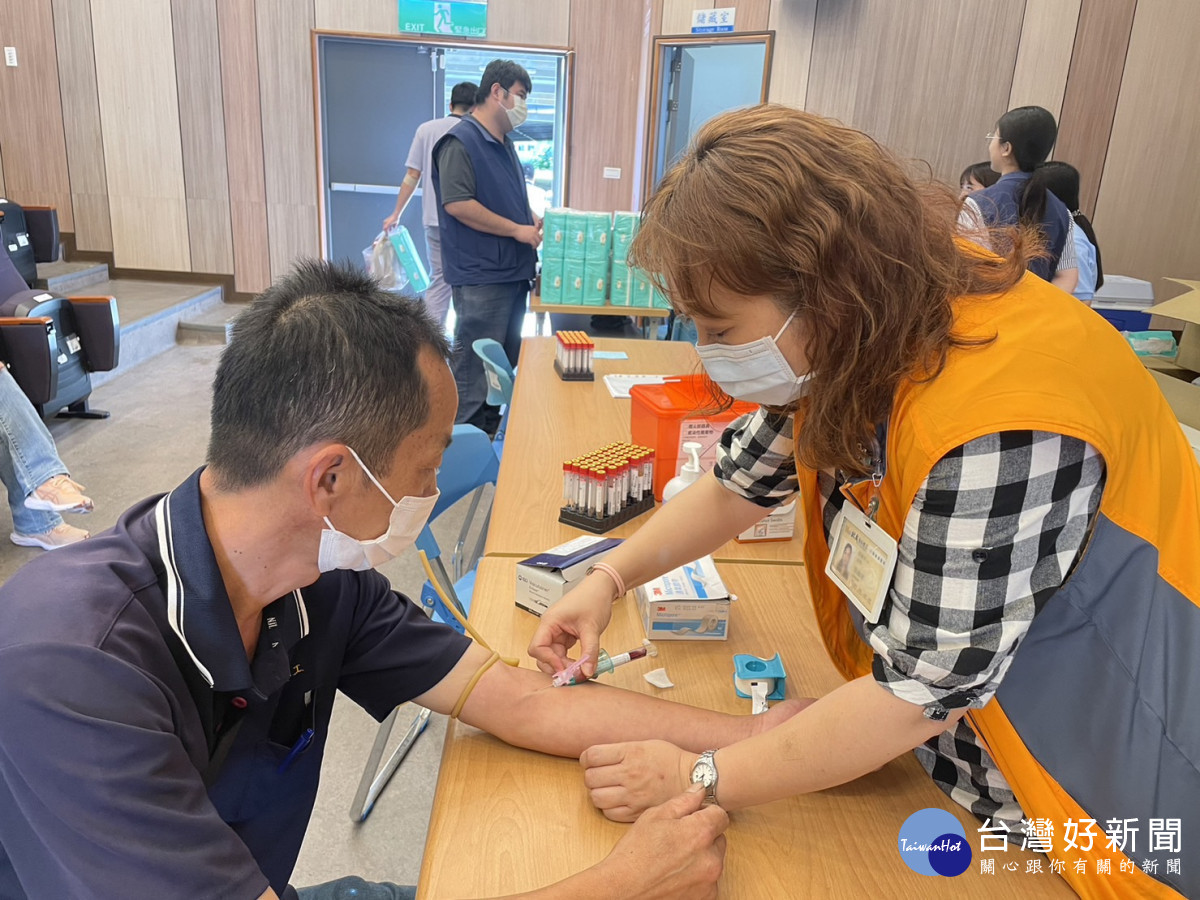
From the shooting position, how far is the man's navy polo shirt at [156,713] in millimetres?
695

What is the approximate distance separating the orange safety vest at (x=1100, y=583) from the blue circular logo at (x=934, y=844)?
11 centimetres

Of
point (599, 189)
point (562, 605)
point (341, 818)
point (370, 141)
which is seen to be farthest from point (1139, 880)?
point (370, 141)

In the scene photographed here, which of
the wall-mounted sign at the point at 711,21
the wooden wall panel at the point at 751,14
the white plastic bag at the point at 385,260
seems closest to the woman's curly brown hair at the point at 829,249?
the white plastic bag at the point at 385,260

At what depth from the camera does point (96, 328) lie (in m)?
4.23

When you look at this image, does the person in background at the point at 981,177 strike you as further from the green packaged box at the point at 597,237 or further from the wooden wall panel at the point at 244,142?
the wooden wall panel at the point at 244,142

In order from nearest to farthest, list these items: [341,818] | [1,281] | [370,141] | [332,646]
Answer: [332,646]
[341,818]
[1,281]
[370,141]

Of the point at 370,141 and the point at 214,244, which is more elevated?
the point at 370,141

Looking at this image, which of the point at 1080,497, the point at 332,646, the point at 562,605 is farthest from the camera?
the point at 562,605

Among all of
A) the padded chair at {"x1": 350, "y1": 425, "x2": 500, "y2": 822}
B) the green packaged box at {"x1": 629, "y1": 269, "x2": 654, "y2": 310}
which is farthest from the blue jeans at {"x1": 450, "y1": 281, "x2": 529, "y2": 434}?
the padded chair at {"x1": 350, "y1": 425, "x2": 500, "y2": 822}

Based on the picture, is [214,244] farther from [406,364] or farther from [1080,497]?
[1080,497]

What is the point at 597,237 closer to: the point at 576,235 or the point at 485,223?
the point at 576,235

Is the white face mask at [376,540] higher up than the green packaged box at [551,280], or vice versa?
the white face mask at [376,540]

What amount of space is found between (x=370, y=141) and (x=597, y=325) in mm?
2520

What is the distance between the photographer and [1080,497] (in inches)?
30.0
